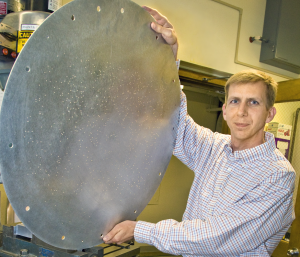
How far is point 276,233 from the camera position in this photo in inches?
48.6

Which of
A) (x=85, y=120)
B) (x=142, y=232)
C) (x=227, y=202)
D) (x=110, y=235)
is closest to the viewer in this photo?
(x=85, y=120)

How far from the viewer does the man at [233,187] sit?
1028 mm

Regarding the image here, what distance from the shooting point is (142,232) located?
99 cm

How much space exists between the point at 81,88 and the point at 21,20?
1.76ft

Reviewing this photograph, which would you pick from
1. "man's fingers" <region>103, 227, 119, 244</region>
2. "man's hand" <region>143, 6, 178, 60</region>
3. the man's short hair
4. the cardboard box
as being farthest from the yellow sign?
the cardboard box

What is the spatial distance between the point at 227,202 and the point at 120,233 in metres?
0.49

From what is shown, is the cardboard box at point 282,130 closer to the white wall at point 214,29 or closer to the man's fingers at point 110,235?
the white wall at point 214,29

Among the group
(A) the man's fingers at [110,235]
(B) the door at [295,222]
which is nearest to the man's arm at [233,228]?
(A) the man's fingers at [110,235]

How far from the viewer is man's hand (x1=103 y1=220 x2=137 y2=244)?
2.85 ft

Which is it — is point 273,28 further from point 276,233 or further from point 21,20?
point 21,20

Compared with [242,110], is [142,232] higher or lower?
lower

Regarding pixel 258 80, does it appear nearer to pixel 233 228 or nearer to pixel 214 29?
pixel 233 228

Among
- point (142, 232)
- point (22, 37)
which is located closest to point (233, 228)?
point (142, 232)

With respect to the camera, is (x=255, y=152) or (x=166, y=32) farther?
(x=255, y=152)
